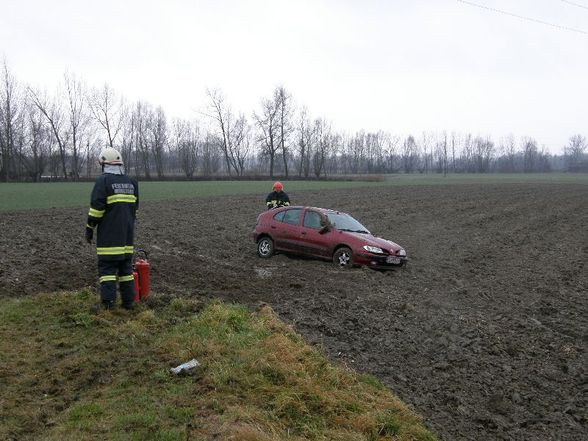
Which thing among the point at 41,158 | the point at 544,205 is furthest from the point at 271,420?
the point at 41,158

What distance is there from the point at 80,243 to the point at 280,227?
17.7ft

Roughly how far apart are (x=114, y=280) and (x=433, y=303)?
5563 millimetres

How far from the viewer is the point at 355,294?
10.0 m

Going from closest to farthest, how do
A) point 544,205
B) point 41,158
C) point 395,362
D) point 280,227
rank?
point 395,362 → point 280,227 → point 544,205 → point 41,158

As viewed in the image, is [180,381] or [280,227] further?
[280,227]

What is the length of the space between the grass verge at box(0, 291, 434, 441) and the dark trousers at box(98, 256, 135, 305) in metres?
0.27

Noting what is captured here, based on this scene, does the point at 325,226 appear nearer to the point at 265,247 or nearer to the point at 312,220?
the point at 312,220

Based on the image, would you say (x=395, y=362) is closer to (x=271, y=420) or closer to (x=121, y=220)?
(x=271, y=420)

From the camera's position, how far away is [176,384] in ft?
17.6

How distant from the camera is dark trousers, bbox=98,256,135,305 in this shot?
7363mm

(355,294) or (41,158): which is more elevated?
(41,158)

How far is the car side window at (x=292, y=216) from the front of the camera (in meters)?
13.8

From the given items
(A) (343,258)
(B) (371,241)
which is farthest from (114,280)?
(B) (371,241)

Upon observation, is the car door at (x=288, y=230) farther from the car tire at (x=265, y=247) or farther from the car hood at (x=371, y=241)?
the car hood at (x=371, y=241)
